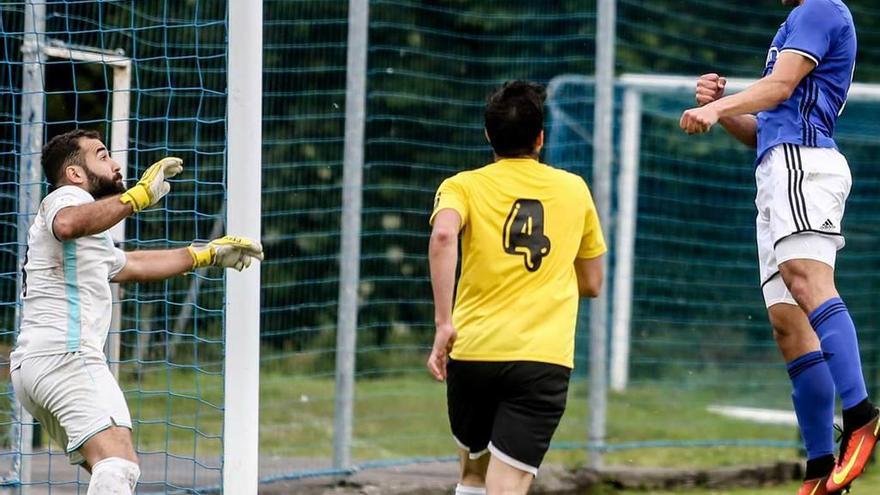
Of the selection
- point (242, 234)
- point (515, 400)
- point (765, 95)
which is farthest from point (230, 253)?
point (765, 95)

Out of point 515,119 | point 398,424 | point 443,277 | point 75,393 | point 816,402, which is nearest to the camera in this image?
point 443,277

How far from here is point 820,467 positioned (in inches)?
223

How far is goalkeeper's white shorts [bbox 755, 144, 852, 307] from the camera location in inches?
213

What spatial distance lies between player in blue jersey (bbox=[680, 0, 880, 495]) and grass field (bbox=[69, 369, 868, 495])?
7.66 feet

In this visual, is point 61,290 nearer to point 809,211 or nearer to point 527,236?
point 527,236

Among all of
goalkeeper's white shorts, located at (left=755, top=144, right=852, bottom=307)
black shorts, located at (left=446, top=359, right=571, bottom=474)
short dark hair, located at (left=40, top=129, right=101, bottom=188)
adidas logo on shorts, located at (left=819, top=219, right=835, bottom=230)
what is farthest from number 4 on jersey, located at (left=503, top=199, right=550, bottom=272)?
short dark hair, located at (left=40, top=129, right=101, bottom=188)

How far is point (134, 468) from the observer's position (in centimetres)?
513

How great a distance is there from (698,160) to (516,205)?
7.27m

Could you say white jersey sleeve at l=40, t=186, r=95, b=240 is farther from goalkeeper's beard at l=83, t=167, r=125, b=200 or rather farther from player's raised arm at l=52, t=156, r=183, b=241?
goalkeeper's beard at l=83, t=167, r=125, b=200

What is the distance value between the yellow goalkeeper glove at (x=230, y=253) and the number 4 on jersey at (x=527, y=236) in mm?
1063

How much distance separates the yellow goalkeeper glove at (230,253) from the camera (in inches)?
212

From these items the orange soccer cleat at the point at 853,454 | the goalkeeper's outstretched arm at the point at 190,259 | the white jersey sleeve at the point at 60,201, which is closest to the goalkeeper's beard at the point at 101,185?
the white jersey sleeve at the point at 60,201

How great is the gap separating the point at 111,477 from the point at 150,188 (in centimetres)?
103

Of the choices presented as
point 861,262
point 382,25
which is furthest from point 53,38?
point 861,262
